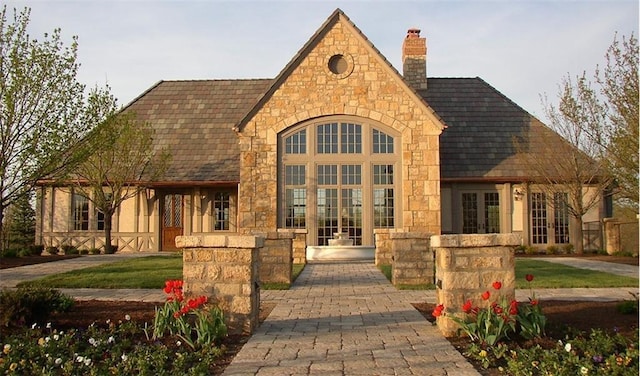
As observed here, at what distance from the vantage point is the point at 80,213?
961 inches

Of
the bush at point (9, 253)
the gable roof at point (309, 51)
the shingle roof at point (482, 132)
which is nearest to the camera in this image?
the bush at point (9, 253)

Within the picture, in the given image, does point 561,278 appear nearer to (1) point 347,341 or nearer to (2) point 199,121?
(1) point 347,341

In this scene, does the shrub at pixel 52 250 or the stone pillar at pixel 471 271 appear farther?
the shrub at pixel 52 250

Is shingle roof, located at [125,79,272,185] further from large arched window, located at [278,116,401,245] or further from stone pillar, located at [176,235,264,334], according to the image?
stone pillar, located at [176,235,264,334]

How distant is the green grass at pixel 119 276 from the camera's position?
12594 mm

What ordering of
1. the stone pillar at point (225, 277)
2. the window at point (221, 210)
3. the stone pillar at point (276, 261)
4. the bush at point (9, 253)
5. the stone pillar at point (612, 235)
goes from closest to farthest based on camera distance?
the stone pillar at point (225, 277) < the stone pillar at point (276, 261) < the bush at point (9, 253) < the stone pillar at point (612, 235) < the window at point (221, 210)

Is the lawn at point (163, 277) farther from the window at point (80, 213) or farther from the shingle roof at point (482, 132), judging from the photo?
the window at point (80, 213)

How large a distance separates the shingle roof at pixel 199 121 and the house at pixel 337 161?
7 cm

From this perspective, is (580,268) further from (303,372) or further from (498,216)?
(303,372)

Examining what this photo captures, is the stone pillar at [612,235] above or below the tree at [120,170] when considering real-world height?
below

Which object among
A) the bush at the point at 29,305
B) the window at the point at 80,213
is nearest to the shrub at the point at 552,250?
the window at the point at 80,213

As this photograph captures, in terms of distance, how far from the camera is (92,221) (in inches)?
958

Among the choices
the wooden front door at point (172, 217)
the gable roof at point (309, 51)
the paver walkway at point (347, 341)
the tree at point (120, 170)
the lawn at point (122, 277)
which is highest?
the gable roof at point (309, 51)

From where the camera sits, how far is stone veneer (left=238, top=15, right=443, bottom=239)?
2116 cm
